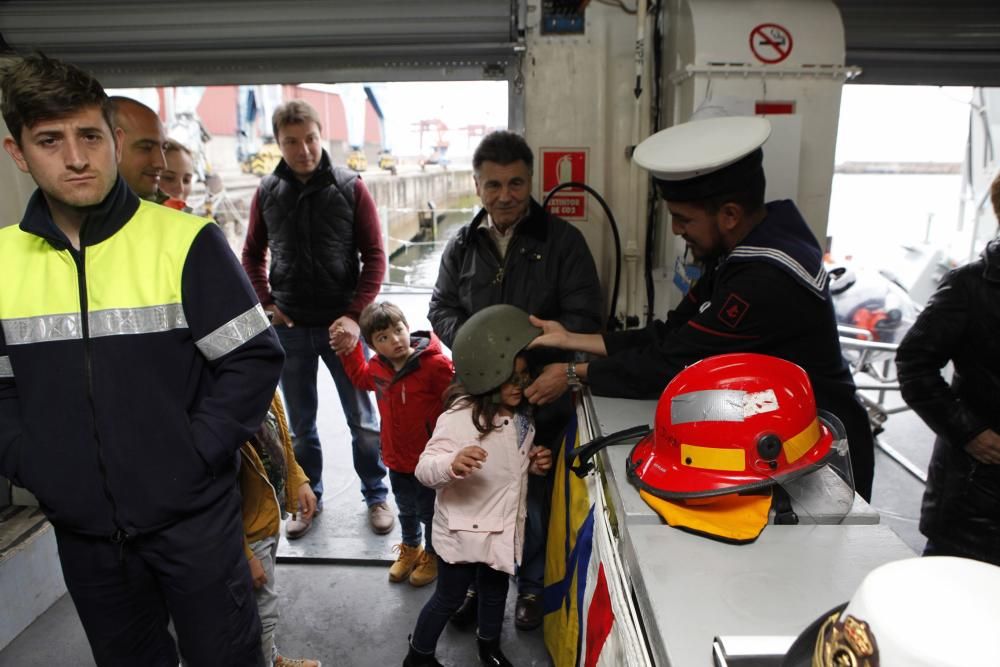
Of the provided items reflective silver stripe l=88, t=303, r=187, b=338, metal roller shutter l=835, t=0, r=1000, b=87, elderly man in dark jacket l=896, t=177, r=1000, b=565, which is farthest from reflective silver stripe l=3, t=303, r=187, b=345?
metal roller shutter l=835, t=0, r=1000, b=87

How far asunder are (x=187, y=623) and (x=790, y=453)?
1514 mm

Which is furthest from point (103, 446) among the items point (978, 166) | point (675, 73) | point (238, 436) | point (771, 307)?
point (978, 166)

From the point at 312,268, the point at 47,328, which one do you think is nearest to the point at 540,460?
the point at 47,328

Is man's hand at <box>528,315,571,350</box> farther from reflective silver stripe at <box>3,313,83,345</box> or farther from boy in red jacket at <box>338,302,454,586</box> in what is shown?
reflective silver stripe at <box>3,313,83,345</box>

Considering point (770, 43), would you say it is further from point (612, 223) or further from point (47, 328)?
point (47, 328)

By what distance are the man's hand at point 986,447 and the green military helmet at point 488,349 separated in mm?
1462

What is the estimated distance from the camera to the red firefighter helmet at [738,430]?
1.22 meters

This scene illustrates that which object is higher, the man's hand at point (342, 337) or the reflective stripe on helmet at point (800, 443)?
the reflective stripe on helmet at point (800, 443)

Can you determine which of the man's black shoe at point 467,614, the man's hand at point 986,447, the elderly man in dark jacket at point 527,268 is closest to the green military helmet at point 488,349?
the elderly man in dark jacket at point 527,268

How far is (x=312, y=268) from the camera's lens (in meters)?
3.05

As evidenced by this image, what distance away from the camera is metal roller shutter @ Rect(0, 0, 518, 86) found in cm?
248

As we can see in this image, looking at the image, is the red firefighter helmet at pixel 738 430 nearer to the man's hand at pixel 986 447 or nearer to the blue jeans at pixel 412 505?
the man's hand at pixel 986 447

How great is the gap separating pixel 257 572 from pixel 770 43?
2457mm

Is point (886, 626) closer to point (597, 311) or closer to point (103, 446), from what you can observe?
point (103, 446)
